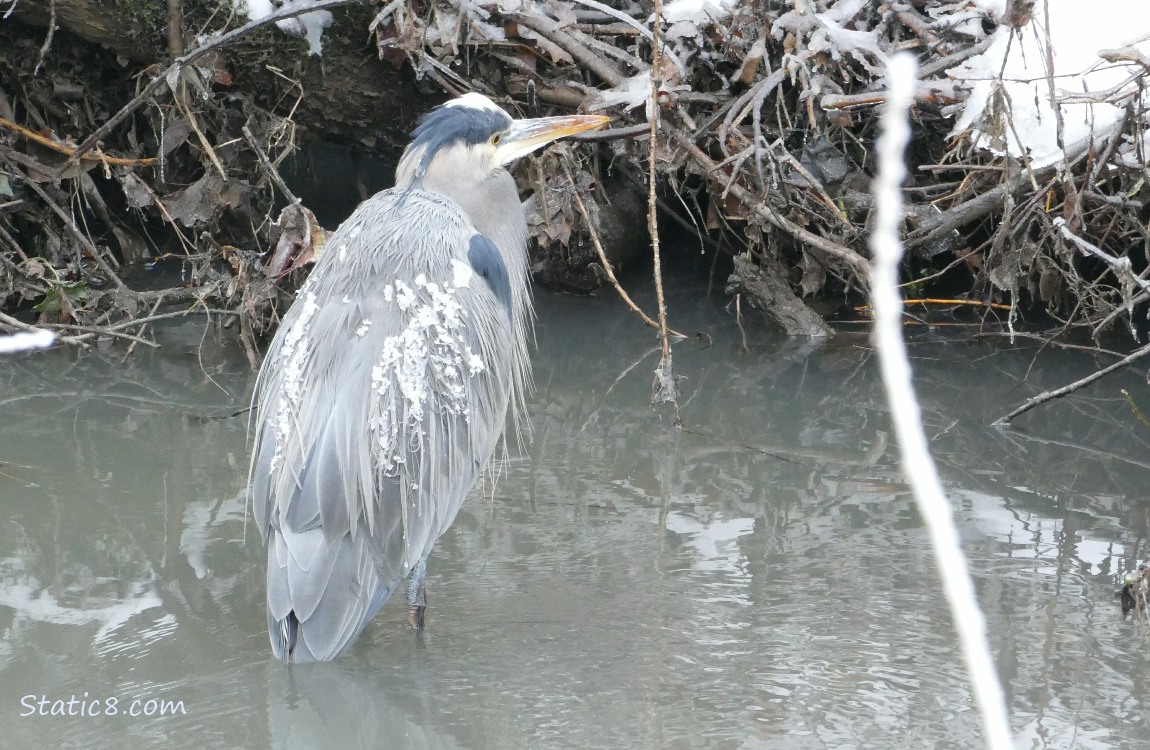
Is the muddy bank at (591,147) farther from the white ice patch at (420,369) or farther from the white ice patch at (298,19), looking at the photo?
the white ice patch at (420,369)

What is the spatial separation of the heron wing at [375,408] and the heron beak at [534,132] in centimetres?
36

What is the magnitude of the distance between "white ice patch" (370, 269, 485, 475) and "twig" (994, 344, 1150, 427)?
1.48 meters

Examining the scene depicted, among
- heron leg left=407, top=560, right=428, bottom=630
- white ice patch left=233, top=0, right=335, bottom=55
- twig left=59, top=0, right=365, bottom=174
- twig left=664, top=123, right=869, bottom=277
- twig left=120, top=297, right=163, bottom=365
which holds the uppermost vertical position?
white ice patch left=233, top=0, right=335, bottom=55

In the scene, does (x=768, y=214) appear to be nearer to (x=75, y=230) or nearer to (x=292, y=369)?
(x=292, y=369)

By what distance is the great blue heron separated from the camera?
7.35 feet

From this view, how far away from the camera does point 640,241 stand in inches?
186

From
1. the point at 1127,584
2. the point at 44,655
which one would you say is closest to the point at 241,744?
the point at 44,655

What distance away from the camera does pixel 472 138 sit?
2955mm

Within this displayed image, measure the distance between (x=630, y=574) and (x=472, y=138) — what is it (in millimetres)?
1189

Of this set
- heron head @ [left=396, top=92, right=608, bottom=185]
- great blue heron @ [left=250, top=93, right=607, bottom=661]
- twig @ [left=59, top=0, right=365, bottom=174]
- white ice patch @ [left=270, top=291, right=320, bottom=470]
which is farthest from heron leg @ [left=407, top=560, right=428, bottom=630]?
twig @ [left=59, top=0, right=365, bottom=174]

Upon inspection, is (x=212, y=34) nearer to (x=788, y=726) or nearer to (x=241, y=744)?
(x=241, y=744)

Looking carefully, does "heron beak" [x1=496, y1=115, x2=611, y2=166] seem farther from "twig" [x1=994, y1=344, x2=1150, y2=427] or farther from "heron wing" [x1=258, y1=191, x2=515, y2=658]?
"twig" [x1=994, y1=344, x2=1150, y2=427]

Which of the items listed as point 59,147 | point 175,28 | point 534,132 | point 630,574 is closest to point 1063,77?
point 534,132

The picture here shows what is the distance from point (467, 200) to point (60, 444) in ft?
4.36
